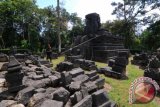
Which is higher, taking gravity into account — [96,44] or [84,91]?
[96,44]

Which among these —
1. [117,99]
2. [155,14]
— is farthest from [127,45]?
[117,99]

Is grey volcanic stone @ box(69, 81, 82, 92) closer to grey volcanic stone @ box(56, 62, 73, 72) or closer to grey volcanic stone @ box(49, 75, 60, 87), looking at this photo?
grey volcanic stone @ box(49, 75, 60, 87)

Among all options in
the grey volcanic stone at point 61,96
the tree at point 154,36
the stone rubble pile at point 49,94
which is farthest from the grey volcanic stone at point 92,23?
the tree at point 154,36

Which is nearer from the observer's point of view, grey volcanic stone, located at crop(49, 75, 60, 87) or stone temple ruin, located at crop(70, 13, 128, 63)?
grey volcanic stone, located at crop(49, 75, 60, 87)

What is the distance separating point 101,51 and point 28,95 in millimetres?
13292

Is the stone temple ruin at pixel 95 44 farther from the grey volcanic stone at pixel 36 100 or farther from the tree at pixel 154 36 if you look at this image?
the tree at pixel 154 36

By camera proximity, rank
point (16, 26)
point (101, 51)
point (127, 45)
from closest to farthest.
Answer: point (101, 51)
point (127, 45)
point (16, 26)

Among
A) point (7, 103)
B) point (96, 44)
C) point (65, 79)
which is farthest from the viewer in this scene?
point (96, 44)

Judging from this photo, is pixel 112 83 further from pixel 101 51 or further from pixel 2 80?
pixel 101 51

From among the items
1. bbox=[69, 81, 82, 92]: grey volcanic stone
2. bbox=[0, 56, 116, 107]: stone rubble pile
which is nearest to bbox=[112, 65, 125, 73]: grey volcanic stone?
bbox=[0, 56, 116, 107]: stone rubble pile

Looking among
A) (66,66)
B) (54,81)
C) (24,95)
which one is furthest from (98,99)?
(66,66)

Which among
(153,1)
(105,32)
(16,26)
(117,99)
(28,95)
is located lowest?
(117,99)

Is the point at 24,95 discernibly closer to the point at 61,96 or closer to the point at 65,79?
the point at 61,96

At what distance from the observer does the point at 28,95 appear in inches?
258
